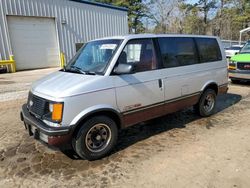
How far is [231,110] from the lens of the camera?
19.7 feet

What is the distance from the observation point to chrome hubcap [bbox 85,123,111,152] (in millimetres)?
3572

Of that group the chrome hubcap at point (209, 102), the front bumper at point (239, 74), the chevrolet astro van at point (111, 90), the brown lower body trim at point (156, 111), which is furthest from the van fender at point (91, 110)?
the front bumper at point (239, 74)

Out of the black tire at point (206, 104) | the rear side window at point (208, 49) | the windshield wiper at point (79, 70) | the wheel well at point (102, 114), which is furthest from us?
the black tire at point (206, 104)

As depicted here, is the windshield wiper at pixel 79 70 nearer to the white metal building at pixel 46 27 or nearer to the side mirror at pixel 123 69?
the side mirror at pixel 123 69

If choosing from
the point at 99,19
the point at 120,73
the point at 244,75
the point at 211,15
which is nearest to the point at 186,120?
the point at 120,73

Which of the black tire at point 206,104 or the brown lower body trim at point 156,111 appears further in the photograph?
the black tire at point 206,104

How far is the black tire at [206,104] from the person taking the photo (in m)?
5.38

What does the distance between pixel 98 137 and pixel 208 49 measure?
11.4ft

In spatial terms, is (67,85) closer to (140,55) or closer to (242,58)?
(140,55)

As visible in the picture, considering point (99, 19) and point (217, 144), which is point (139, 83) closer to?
point (217, 144)

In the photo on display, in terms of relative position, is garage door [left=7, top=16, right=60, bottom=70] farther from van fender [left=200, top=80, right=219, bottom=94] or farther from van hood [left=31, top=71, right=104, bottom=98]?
van fender [left=200, top=80, right=219, bottom=94]

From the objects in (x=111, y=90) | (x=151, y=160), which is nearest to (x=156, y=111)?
(x=151, y=160)

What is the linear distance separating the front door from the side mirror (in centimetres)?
10

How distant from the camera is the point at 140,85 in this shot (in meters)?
3.94
